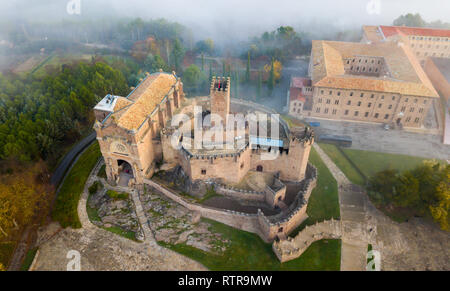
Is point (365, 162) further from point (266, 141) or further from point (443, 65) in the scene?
point (443, 65)

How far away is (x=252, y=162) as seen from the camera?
192 ft

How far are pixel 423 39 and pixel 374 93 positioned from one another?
48.8m

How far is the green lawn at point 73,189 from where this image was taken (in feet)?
170

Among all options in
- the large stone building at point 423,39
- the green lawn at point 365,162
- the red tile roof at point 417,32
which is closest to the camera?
the green lawn at point 365,162

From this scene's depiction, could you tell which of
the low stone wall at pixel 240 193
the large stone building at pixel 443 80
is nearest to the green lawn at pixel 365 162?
the large stone building at pixel 443 80

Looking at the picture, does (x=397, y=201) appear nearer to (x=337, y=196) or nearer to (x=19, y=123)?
(x=337, y=196)

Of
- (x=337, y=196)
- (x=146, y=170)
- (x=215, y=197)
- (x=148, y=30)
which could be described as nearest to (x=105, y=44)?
(x=148, y=30)

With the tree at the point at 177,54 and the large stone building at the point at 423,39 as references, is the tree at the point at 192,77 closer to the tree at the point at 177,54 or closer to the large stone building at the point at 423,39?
the tree at the point at 177,54

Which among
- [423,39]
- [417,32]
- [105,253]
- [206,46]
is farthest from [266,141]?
[417,32]

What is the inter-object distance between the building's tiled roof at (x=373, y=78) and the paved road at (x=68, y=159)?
204ft

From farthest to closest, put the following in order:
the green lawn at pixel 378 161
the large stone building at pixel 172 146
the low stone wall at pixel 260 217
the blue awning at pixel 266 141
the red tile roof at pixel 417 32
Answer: the red tile roof at pixel 417 32 < the green lawn at pixel 378 161 < the blue awning at pixel 266 141 < the large stone building at pixel 172 146 < the low stone wall at pixel 260 217

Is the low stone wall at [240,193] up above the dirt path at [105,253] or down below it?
above

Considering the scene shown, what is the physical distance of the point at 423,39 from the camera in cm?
10538

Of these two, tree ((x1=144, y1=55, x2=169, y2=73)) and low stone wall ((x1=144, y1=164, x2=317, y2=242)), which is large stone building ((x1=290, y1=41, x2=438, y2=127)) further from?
tree ((x1=144, y1=55, x2=169, y2=73))
